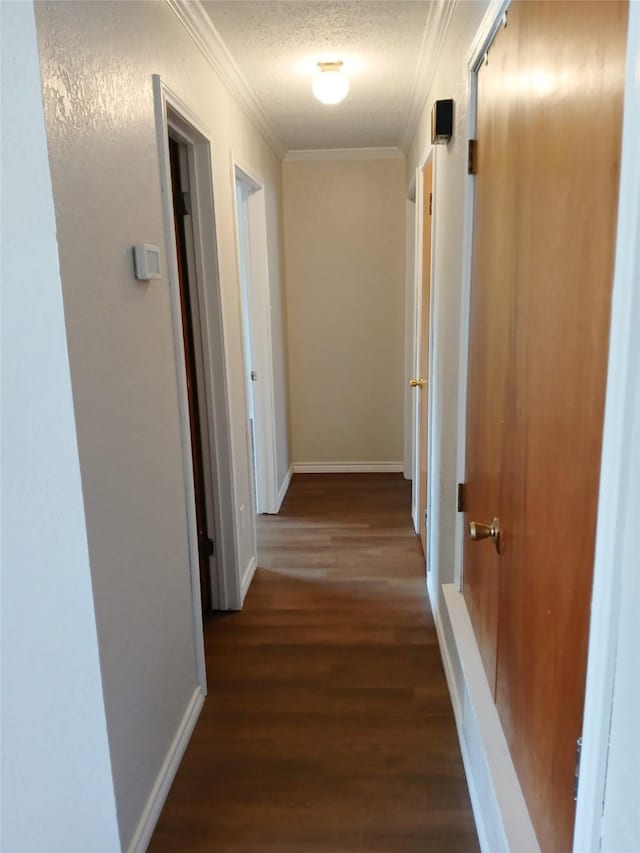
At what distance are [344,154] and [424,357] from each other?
203cm

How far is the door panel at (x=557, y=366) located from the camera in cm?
74

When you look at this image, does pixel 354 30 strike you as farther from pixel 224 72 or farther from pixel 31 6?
pixel 31 6

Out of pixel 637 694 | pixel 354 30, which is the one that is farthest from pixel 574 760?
pixel 354 30

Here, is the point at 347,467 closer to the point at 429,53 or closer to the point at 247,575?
the point at 247,575

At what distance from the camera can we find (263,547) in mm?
3457

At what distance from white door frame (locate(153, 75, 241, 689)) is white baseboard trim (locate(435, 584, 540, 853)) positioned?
0.93m

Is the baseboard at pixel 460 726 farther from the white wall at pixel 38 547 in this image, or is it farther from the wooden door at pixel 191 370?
the wooden door at pixel 191 370

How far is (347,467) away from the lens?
4832 mm

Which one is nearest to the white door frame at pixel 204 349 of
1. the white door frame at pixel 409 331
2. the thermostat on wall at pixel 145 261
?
the thermostat on wall at pixel 145 261

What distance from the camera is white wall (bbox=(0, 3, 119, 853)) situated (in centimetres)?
115

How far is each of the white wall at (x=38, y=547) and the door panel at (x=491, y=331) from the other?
3.02ft

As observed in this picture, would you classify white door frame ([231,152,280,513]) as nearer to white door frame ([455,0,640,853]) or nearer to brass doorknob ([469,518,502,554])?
brass doorknob ([469,518,502,554])

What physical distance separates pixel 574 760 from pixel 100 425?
1.12 metres

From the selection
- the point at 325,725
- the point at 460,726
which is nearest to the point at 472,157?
the point at 460,726
